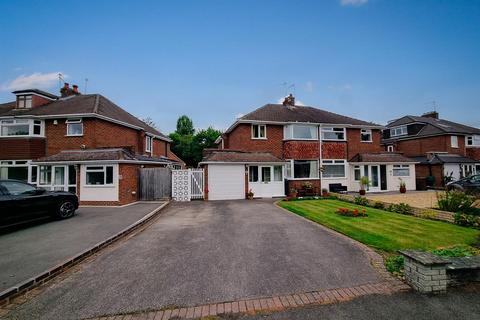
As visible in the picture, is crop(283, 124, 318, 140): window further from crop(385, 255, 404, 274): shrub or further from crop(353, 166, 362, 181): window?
crop(385, 255, 404, 274): shrub

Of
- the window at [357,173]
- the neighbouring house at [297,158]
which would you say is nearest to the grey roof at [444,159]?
the neighbouring house at [297,158]

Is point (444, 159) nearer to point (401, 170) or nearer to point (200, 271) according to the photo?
point (401, 170)

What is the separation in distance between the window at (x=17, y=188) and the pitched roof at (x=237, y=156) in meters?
9.16

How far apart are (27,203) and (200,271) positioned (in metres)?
7.85

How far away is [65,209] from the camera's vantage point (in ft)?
32.4

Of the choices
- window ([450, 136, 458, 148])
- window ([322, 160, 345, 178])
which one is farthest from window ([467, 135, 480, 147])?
window ([322, 160, 345, 178])

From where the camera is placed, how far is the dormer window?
59.5 feet

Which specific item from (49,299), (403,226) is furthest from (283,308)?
(403,226)

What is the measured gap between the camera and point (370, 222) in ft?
Answer: 27.5

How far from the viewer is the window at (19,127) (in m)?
16.0

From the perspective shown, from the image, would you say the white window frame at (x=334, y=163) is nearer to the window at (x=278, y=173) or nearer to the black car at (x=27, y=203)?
the window at (x=278, y=173)

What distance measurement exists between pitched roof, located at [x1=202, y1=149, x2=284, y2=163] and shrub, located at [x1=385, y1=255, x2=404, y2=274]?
11821 millimetres

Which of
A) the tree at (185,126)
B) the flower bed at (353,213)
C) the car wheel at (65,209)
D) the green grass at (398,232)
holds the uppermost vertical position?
the tree at (185,126)

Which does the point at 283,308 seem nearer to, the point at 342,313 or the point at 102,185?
the point at 342,313
